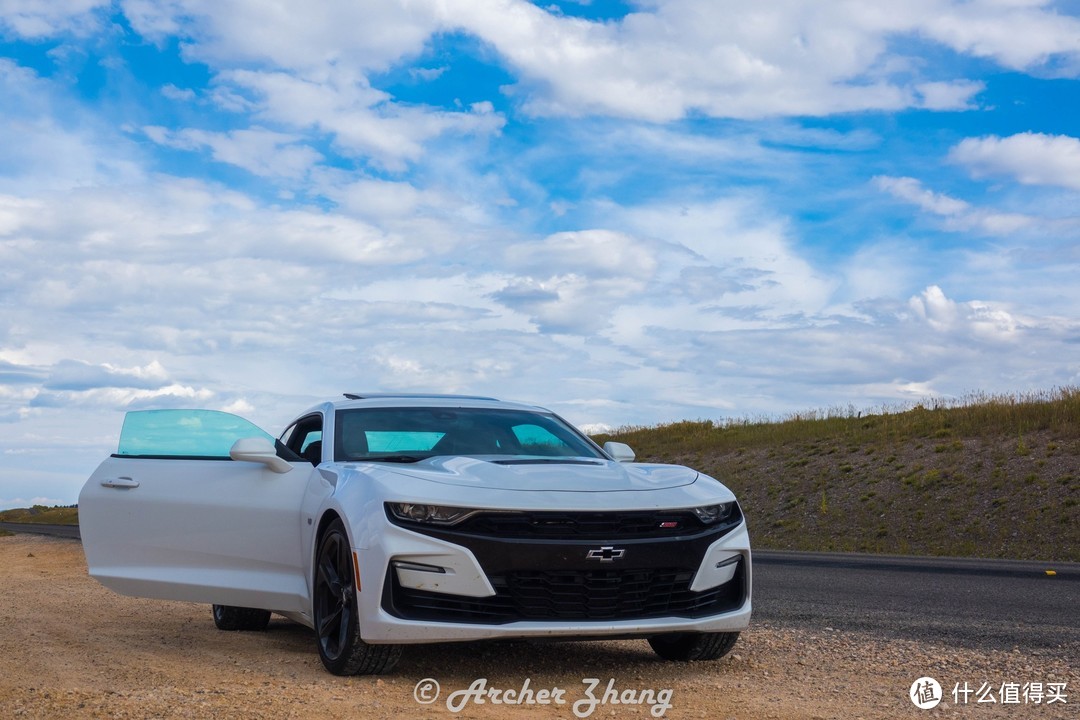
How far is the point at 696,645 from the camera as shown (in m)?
6.39

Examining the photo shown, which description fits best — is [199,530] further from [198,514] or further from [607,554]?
[607,554]

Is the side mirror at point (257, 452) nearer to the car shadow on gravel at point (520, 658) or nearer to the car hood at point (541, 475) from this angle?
the car hood at point (541, 475)

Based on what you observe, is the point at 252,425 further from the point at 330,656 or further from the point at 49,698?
the point at 49,698

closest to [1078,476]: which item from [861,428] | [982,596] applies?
[861,428]

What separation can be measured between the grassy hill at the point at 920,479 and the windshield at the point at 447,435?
20445 millimetres

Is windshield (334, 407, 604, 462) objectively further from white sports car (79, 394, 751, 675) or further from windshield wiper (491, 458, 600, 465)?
windshield wiper (491, 458, 600, 465)

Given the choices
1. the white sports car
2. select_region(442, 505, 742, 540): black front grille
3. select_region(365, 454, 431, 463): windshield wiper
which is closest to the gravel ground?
the white sports car

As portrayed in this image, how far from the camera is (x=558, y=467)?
6.14 metres

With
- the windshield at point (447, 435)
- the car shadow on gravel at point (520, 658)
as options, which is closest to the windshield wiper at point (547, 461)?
the windshield at point (447, 435)

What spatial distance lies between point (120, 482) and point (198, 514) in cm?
65

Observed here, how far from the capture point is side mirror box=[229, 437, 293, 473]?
6.42 meters

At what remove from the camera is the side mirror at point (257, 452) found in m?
6.42

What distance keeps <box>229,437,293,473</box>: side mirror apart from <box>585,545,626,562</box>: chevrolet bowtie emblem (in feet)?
6.81
